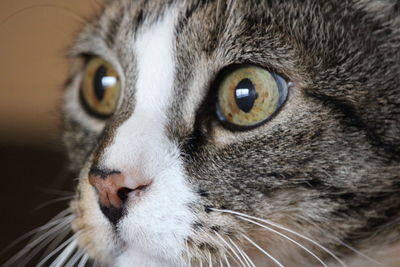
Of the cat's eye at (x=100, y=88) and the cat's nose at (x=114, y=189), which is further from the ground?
the cat's eye at (x=100, y=88)

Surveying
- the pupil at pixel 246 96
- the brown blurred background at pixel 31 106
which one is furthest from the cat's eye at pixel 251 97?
the brown blurred background at pixel 31 106

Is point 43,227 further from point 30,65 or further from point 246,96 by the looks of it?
point 30,65

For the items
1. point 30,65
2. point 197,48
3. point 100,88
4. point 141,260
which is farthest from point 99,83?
point 30,65

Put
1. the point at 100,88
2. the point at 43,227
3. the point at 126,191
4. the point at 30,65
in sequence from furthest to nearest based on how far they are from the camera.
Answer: the point at 30,65 < the point at 100,88 < the point at 43,227 < the point at 126,191

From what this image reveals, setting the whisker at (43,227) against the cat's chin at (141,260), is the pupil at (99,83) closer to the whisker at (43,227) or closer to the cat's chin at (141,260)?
the whisker at (43,227)

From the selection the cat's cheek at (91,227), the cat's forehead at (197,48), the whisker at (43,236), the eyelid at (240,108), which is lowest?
the whisker at (43,236)

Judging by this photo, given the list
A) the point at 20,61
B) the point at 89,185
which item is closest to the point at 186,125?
the point at 89,185
